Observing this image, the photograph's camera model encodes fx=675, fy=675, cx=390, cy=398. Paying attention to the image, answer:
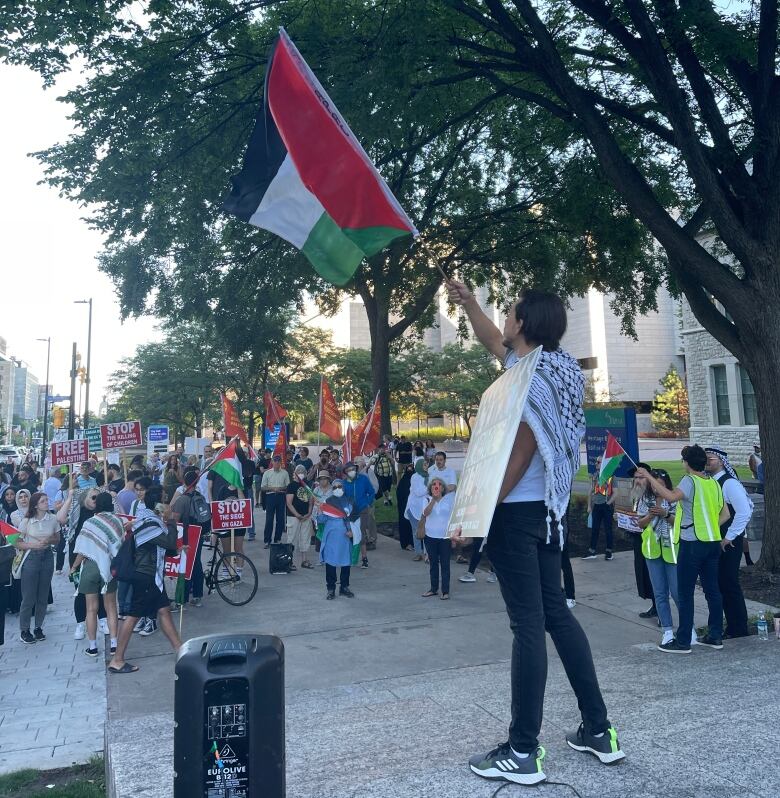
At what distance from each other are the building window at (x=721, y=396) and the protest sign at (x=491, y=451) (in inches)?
1215

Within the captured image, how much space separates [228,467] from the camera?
1146cm

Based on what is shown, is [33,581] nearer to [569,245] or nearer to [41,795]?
[41,795]

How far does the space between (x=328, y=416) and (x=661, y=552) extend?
12.4m

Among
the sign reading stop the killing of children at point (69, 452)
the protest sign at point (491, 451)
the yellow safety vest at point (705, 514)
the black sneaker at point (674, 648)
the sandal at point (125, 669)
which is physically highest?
the sign reading stop the killing of children at point (69, 452)

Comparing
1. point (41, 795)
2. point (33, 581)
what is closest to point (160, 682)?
point (41, 795)

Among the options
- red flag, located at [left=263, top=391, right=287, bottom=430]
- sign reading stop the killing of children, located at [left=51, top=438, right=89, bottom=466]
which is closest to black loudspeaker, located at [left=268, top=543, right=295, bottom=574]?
sign reading stop the killing of children, located at [left=51, top=438, right=89, bottom=466]

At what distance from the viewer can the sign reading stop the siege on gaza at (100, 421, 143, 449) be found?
1427 cm

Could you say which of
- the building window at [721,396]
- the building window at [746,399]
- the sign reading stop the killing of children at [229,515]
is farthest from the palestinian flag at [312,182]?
the building window at [721,396]

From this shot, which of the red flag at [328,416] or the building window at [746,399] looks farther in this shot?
the building window at [746,399]

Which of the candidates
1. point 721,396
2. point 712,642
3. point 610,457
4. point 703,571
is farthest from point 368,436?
point 721,396

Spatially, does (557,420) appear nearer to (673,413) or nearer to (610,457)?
(610,457)

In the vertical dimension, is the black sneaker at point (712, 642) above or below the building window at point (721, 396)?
below

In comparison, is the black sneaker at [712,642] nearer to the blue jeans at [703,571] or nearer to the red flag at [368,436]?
the blue jeans at [703,571]

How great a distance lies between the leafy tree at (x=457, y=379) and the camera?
50.8m
